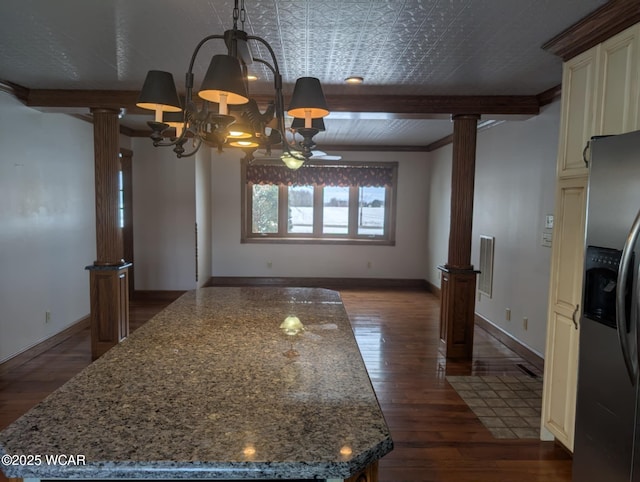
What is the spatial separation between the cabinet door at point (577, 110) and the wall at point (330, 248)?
499cm

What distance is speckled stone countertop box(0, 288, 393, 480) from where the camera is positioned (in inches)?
34.8

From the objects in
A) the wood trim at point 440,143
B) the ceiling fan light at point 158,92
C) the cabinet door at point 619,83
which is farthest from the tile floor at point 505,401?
the wood trim at point 440,143

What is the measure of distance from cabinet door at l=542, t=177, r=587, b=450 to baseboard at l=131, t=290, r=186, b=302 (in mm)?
5043

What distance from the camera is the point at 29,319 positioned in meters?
3.88

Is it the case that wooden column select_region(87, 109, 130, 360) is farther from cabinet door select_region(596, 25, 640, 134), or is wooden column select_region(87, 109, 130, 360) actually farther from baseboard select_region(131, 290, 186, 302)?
cabinet door select_region(596, 25, 640, 134)

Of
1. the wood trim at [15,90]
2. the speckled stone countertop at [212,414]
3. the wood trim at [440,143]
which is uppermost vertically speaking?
the wood trim at [440,143]

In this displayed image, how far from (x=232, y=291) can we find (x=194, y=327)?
83 cm

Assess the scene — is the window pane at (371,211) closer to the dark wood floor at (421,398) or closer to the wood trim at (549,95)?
the dark wood floor at (421,398)

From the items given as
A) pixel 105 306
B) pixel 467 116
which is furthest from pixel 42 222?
pixel 467 116

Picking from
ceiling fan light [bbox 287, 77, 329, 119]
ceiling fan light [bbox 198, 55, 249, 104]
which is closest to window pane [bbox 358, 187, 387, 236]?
ceiling fan light [bbox 287, 77, 329, 119]

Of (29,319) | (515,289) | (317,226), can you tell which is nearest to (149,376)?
(29,319)

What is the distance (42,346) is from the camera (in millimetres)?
4039

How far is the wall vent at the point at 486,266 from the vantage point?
4961 millimetres

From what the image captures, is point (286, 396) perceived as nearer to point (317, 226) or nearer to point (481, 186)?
point (481, 186)
